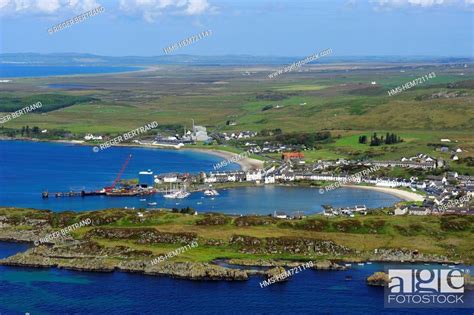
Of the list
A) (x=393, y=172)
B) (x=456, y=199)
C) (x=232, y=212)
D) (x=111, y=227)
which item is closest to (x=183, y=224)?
(x=111, y=227)

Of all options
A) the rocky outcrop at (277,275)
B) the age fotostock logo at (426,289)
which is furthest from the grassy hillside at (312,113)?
the rocky outcrop at (277,275)

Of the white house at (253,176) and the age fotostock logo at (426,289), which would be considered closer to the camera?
the age fotostock logo at (426,289)

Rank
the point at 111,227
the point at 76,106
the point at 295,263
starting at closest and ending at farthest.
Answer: the point at 295,263, the point at 111,227, the point at 76,106

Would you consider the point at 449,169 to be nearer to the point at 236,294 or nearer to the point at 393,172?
the point at 393,172

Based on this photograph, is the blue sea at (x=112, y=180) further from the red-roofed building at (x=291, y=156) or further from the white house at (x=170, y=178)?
the red-roofed building at (x=291, y=156)

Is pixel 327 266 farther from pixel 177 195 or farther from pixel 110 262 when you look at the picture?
pixel 177 195

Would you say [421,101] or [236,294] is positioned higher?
[421,101]
